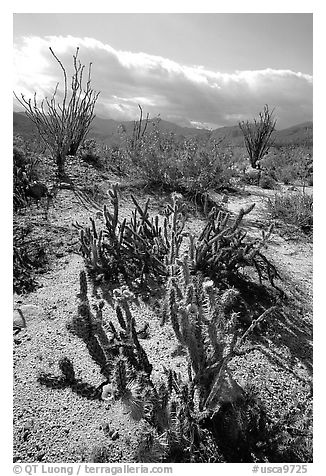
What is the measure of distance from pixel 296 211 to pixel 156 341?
347 cm

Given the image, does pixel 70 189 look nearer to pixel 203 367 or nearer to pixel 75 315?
pixel 75 315

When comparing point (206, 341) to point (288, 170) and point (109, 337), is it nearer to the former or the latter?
point (109, 337)

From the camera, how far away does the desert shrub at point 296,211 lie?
5043 mm

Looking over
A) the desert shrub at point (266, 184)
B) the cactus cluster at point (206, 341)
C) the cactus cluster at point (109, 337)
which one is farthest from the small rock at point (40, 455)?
the desert shrub at point (266, 184)

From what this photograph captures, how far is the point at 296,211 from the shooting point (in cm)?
523

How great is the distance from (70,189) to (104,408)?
391 cm

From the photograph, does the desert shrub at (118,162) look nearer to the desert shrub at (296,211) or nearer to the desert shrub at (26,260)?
the desert shrub at (296,211)

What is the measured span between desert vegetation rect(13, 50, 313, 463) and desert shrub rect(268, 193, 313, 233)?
6 cm

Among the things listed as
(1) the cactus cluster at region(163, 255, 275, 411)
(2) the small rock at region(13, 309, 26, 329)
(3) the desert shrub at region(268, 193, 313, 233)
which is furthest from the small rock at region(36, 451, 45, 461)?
(3) the desert shrub at region(268, 193, 313, 233)

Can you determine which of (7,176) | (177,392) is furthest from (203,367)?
(7,176)

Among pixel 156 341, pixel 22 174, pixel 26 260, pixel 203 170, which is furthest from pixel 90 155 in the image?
pixel 156 341

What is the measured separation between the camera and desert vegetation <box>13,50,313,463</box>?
1.89 m

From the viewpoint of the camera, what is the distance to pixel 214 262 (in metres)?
3.05

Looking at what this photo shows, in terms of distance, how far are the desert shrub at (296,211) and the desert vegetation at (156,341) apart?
0.20 feet
